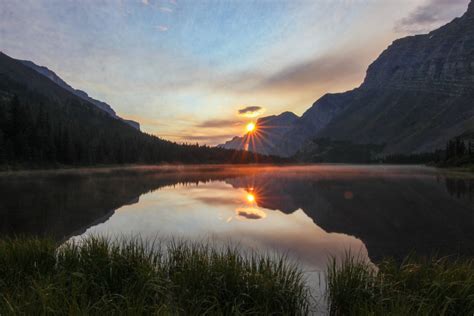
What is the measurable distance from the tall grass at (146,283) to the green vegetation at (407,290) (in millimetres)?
1093

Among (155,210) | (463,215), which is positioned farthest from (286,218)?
(463,215)

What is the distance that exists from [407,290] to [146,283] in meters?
7.10

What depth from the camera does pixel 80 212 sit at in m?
28.0

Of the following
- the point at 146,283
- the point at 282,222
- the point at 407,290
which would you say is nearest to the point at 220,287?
the point at 146,283

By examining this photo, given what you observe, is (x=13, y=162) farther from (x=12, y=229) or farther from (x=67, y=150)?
(x=12, y=229)

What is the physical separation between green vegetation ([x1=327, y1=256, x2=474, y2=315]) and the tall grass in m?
1.09

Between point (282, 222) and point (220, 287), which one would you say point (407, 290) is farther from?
point (282, 222)

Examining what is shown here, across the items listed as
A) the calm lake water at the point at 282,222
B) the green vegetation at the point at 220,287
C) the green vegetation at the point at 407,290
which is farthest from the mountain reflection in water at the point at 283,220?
the green vegetation at the point at 220,287

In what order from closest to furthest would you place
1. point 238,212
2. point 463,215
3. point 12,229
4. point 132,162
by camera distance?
point 12,229 < point 463,215 < point 238,212 < point 132,162

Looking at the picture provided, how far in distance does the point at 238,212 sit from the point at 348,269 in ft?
67.3

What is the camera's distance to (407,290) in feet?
30.1

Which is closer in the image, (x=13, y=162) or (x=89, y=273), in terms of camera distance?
(x=89, y=273)

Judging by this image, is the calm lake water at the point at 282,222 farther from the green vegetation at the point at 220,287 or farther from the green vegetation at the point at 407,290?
the green vegetation at the point at 220,287

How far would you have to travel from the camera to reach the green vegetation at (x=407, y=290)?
26.7 ft
